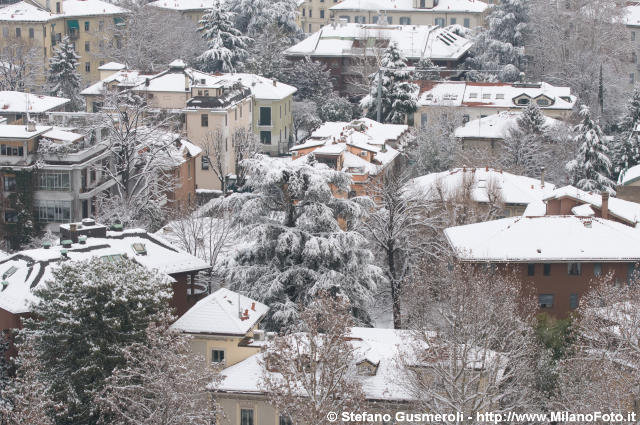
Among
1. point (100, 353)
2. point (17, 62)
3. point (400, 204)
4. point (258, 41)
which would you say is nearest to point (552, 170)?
point (400, 204)

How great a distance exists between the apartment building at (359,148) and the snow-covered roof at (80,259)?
15.2 metres

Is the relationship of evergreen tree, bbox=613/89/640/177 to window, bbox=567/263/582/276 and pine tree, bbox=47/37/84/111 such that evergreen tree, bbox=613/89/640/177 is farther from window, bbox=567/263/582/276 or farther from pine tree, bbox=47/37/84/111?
pine tree, bbox=47/37/84/111

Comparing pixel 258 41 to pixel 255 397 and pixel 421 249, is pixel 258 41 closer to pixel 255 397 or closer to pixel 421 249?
pixel 421 249

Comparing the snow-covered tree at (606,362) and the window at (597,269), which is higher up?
the snow-covered tree at (606,362)

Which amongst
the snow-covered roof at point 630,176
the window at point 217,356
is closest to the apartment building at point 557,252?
the window at point 217,356

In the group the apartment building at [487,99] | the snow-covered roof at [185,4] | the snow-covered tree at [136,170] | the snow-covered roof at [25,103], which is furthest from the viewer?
the snow-covered roof at [185,4]

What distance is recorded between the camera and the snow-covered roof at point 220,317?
3822cm

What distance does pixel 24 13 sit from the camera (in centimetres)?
11075

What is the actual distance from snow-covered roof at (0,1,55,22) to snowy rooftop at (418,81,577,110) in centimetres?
4057

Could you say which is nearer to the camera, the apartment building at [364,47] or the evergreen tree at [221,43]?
the evergreen tree at [221,43]

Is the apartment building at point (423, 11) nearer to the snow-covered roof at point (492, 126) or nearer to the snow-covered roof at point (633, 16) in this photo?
the snow-covered roof at point (633, 16)

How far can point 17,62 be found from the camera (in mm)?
104500

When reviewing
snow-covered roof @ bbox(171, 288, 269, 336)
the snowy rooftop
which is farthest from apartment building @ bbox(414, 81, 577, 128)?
snow-covered roof @ bbox(171, 288, 269, 336)

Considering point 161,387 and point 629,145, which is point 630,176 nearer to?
point 629,145
